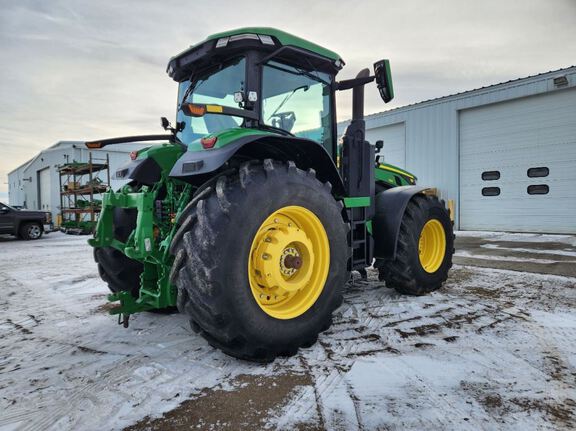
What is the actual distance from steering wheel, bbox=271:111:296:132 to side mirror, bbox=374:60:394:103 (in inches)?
32.5

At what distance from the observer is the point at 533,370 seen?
2.55m

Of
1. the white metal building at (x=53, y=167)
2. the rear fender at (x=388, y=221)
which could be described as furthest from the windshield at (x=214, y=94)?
the white metal building at (x=53, y=167)

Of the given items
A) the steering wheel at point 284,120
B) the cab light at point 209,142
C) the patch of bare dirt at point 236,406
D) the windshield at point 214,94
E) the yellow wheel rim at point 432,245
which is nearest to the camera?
the patch of bare dirt at point 236,406

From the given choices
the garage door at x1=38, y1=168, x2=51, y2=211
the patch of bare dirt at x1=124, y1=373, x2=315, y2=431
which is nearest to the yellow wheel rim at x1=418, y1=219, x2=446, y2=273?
the patch of bare dirt at x1=124, y1=373, x2=315, y2=431

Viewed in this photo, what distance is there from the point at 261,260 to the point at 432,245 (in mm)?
2911

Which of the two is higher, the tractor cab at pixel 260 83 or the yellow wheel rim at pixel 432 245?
the tractor cab at pixel 260 83

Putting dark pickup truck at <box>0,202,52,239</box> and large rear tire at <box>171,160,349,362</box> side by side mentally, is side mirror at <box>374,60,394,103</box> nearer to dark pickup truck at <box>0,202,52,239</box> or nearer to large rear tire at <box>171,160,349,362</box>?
large rear tire at <box>171,160,349,362</box>

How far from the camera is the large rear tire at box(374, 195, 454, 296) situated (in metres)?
4.27

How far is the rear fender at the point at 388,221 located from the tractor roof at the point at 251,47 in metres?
1.49

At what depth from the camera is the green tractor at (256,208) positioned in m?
2.45

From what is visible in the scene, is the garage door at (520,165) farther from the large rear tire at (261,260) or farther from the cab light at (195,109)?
the cab light at (195,109)

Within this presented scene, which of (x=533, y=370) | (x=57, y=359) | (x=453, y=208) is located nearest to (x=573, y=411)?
(x=533, y=370)

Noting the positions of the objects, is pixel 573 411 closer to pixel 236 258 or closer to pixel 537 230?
pixel 236 258

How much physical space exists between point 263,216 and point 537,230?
38.7ft
